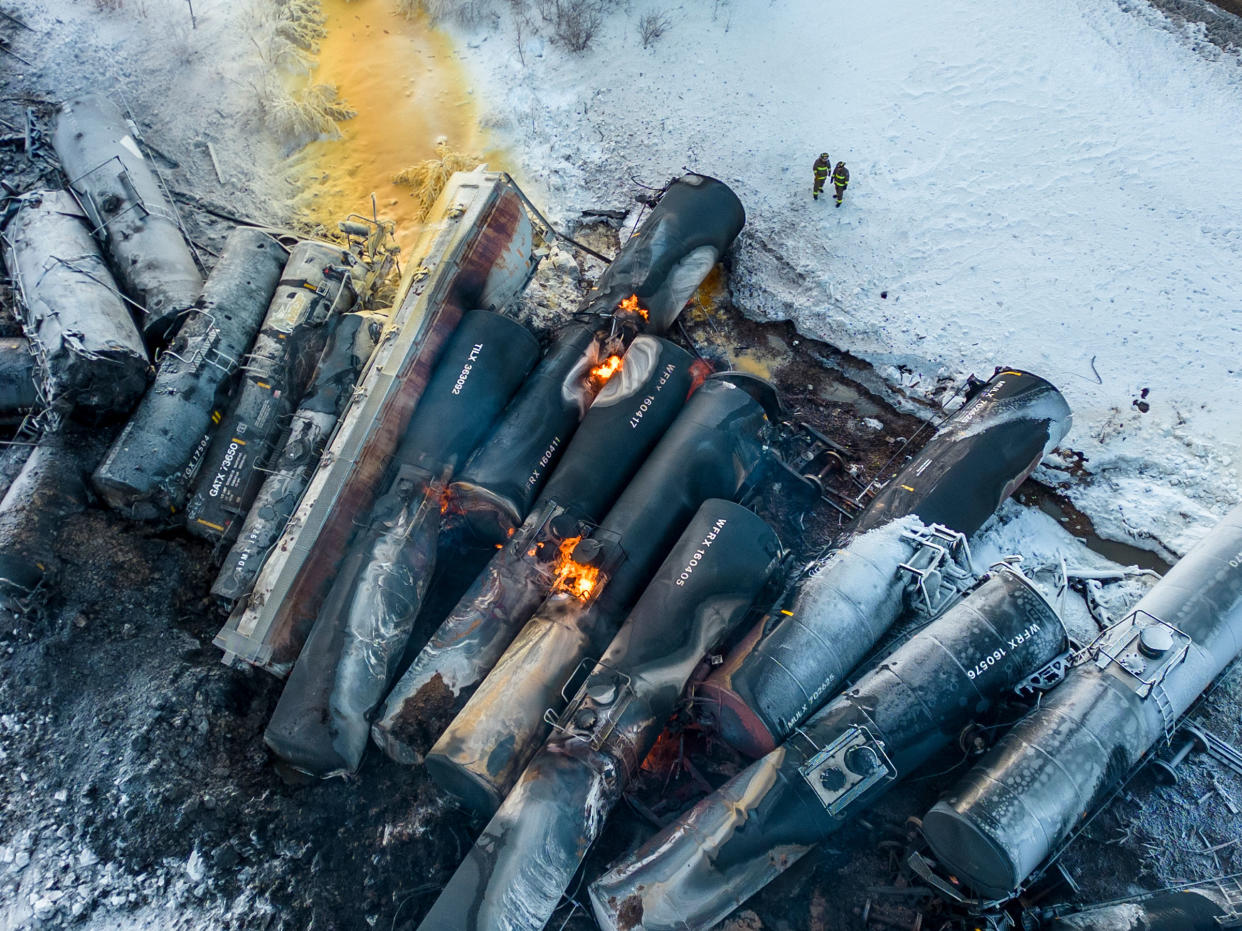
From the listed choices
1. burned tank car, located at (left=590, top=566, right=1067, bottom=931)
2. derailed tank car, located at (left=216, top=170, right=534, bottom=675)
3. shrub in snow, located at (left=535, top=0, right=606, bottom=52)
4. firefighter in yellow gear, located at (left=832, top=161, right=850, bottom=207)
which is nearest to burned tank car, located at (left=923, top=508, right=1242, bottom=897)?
burned tank car, located at (left=590, top=566, right=1067, bottom=931)

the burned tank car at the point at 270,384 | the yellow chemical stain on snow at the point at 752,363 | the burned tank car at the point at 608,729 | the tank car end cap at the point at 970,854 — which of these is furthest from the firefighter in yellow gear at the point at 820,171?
the tank car end cap at the point at 970,854

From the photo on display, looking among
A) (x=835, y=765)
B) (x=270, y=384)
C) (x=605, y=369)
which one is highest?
(x=605, y=369)

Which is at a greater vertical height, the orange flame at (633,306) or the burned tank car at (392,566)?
the orange flame at (633,306)

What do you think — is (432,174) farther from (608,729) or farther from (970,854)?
(970,854)

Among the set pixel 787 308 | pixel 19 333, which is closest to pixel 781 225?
pixel 787 308

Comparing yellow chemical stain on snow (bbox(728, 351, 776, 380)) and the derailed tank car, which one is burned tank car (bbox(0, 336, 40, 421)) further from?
yellow chemical stain on snow (bbox(728, 351, 776, 380))

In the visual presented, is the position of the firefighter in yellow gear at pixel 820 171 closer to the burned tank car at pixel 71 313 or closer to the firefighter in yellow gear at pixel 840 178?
the firefighter in yellow gear at pixel 840 178

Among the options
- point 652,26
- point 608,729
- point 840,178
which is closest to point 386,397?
point 608,729

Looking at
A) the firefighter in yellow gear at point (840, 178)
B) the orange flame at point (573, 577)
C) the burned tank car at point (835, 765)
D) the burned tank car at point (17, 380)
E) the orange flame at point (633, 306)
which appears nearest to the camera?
the burned tank car at point (835, 765)
